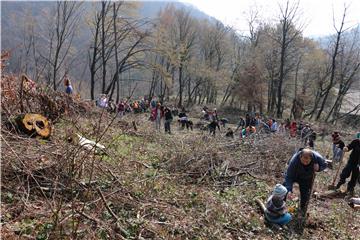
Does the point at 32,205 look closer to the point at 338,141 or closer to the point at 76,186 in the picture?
the point at 76,186

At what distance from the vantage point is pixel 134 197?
601 cm

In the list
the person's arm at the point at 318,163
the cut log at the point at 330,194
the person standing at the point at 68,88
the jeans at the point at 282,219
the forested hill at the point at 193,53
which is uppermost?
the forested hill at the point at 193,53

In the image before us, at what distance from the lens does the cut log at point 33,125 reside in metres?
8.19

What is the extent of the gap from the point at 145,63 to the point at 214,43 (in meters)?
23.0

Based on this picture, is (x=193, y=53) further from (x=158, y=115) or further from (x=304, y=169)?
(x=304, y=169)

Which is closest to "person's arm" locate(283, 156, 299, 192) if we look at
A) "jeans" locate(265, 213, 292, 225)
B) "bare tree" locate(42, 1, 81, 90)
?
"jeans" locate(265, 213, 292, 225)

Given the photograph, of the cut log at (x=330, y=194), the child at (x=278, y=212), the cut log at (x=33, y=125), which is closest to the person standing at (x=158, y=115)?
the cut log at (x=33, y=125)

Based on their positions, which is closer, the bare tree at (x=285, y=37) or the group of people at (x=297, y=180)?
the group of people at (x=297, y=180)

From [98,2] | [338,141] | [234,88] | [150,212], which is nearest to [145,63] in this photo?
[98,2]

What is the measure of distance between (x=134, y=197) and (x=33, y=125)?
3677 millimetres

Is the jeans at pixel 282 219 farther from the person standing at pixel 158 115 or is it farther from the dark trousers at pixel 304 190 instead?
the person standing at pixel 158 115

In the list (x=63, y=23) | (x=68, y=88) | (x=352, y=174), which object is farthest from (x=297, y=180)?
(x=63, y=23)

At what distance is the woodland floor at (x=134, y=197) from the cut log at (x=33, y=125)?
518mm

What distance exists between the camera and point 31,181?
555cm
